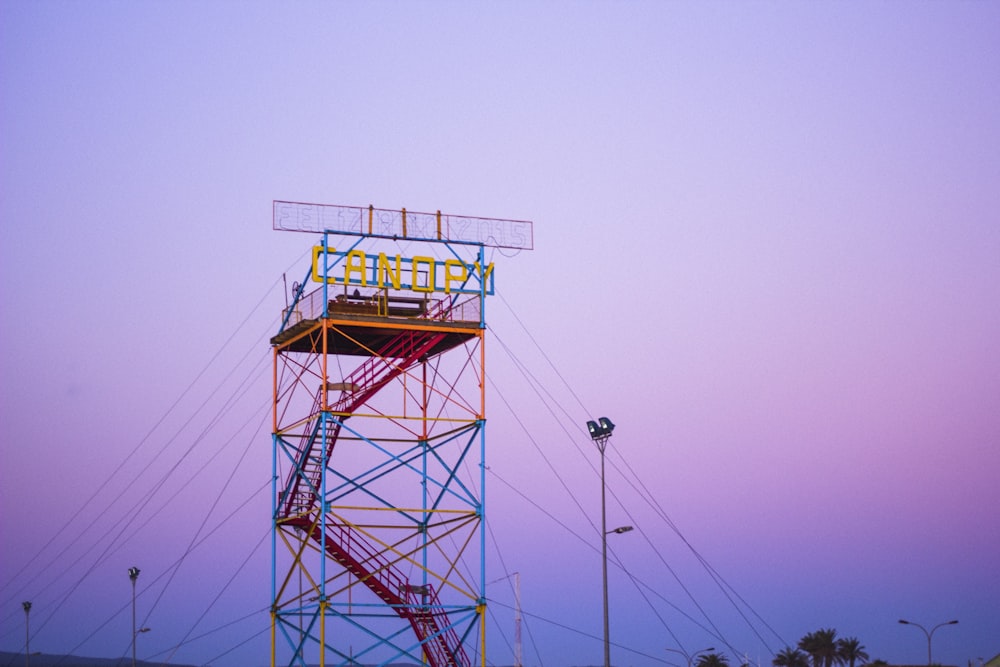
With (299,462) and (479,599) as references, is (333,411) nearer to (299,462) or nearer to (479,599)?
(299,462)

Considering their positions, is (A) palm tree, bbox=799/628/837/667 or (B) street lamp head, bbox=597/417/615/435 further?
(A) palm tree, bbox=799/628/837/667

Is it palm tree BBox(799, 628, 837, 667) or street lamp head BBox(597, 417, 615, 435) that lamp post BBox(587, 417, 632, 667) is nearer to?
street lamp head BBox(597, 417, 615, 435)

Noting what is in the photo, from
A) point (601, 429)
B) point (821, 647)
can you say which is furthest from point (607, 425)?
point (821, 647)

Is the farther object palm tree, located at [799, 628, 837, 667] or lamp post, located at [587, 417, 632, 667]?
palm tree, located at [799, 628, 837, 667]

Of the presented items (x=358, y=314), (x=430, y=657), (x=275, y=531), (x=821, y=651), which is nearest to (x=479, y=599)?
(x=430, y=657)

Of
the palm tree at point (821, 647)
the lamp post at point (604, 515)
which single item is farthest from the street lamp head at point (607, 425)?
the palm tree at point (821, 647)

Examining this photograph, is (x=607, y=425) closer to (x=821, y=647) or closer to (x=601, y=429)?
(x=601, y=429)

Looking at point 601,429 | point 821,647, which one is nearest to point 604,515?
point 601,429

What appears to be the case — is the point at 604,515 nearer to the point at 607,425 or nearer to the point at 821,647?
the point at 607,425

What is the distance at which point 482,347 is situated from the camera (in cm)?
5709

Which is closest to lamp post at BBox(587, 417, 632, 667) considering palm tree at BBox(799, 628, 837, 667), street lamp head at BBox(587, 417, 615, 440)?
street lamp head at BBox(587, 417, 615, 440)

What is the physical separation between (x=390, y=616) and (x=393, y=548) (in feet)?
9.40

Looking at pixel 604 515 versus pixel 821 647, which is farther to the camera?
pixel 821 647

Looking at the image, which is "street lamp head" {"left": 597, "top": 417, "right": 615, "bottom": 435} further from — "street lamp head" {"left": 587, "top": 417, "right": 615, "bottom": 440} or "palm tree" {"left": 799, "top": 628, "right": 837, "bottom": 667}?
"palm tree" {"left": 799, "top": 628, "right": 837, "bottom": 667}
